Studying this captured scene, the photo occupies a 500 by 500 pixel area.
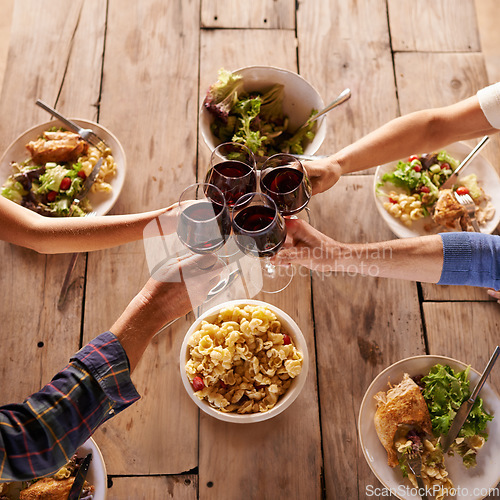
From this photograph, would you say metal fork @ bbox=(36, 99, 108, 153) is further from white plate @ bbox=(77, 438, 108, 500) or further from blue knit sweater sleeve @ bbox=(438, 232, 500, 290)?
blue knit sweater sleeve @ bbox=(438, 232, 500, 290)

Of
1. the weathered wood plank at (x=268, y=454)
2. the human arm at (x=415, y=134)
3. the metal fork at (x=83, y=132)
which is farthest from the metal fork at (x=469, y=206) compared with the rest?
the metal fork at (x=83, y=132)

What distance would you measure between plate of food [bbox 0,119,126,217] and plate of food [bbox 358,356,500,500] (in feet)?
4.00

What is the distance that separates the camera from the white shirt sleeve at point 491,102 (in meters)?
1.70

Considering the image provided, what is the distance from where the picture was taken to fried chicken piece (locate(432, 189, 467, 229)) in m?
1.81

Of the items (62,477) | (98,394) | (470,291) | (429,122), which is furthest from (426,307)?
(62,477)

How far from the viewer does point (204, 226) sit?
1.25m

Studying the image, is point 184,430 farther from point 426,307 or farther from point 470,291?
point 470,291

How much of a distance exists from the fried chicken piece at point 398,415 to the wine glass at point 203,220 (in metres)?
0.77

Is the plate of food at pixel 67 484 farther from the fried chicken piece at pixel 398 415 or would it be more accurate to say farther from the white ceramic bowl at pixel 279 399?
the fried chicken piece at pixel 398 415

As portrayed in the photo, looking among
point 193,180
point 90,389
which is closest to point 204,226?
point 90,389

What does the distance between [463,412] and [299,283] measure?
690mm

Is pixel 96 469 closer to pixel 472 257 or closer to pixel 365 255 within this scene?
pixel 365 255

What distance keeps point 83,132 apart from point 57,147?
117mm

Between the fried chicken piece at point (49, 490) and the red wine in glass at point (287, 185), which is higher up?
the red wine in glass at point (287, 185)
